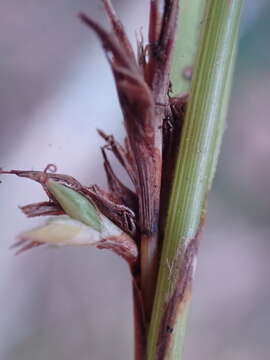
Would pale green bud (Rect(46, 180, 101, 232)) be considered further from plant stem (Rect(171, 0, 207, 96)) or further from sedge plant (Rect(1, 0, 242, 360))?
plant stem (Rect(171, 0, 207, 96))

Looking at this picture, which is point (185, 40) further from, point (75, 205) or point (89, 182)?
point (89, 182)

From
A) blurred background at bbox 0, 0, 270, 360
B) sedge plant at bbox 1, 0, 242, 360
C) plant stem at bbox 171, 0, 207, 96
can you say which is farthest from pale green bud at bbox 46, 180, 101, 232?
blurred background at bbox 0, 0, 270, 360

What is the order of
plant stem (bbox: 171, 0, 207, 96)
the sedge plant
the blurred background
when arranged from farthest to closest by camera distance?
1. the blurred background
2. plant stem (bbox: 171, 0, 207, 96)
3. the sedge plant

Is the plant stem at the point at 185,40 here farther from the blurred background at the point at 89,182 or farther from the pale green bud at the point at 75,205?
the blurred background at the point at 89,182

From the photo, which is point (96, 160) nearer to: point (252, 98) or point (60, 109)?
point (60, 109)

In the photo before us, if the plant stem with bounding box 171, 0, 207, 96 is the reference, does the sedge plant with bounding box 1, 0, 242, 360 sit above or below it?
below

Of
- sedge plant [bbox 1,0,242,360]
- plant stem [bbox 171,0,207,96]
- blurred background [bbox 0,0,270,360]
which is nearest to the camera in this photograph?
sedge plant [bbox 1,0,242,360]
